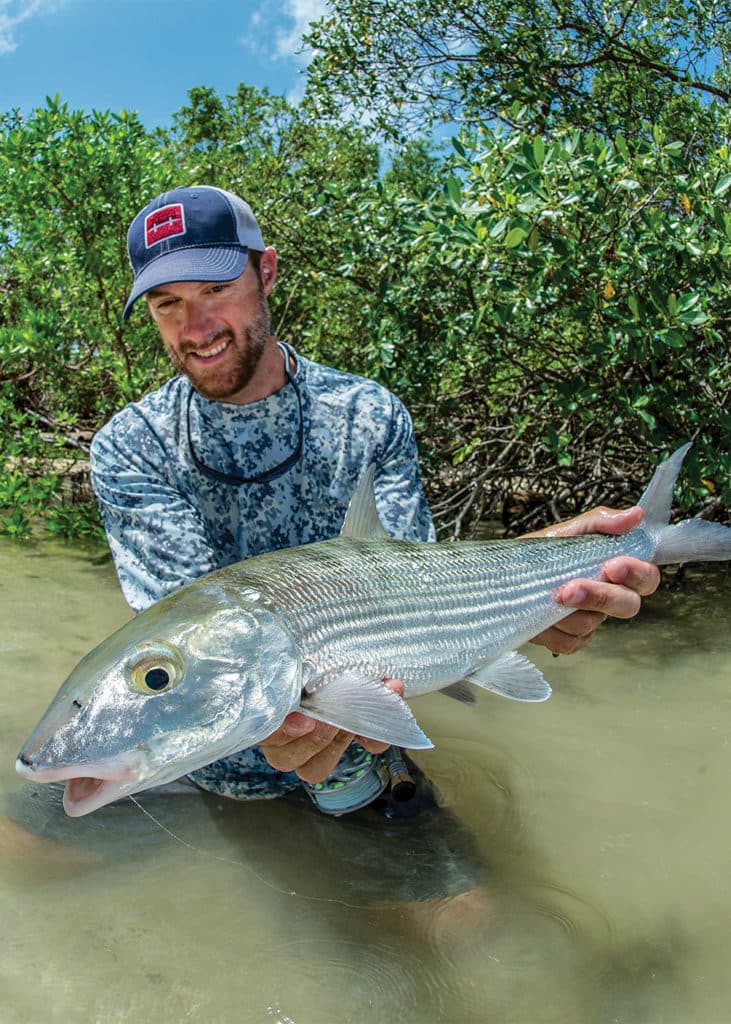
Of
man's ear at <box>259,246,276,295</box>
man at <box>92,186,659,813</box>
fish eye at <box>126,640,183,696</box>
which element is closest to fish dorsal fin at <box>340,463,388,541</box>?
man at <box>92,186,659,813</box>

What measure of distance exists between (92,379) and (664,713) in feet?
18.7

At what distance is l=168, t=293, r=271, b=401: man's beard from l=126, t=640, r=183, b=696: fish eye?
1.46m

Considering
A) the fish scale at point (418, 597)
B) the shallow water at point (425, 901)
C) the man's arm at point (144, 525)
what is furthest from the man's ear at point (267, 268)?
the shallow water at point (425, 901)

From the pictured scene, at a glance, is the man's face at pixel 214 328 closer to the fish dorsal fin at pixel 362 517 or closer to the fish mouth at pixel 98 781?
the fish dorsal fin at pixel 362 517

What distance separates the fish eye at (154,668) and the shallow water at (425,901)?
1.08 metres

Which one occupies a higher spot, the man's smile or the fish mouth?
the man's smile

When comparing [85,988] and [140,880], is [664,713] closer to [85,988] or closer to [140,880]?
[140,880]

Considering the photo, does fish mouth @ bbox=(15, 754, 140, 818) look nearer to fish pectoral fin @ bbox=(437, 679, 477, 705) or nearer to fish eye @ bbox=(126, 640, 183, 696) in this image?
fish eye @ bbox=(126, 640, 183, 696)

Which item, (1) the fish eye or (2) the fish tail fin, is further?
(2) the fish tail fin

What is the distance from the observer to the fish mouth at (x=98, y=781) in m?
1.73

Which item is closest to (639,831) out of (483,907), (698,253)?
(483,907)

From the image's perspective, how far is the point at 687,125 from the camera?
Result: 6.49 meters

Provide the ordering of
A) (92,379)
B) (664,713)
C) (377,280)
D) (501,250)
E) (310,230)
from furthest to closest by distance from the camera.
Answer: (92,379) → (310,230) → (377,280) → (501,250) → (664,713)

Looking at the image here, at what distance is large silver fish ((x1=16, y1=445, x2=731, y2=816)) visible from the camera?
1.79 m
